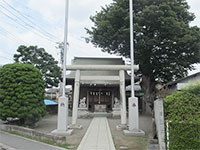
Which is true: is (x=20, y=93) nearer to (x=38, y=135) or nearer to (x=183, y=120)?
(x=38, y=135)

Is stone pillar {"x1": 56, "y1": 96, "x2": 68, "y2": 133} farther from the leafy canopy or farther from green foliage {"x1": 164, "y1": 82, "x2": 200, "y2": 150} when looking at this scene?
the leafy canopy

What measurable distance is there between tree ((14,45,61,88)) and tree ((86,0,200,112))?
18.1 ft

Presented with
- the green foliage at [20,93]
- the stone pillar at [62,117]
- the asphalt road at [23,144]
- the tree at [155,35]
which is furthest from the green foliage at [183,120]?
the tree at [155,35]

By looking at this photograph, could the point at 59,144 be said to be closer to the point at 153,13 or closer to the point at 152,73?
the point at 153,13

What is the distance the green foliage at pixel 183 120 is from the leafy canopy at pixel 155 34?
37.5 ft

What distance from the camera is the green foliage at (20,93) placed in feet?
34.2

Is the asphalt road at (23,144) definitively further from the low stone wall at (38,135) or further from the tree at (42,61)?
the tree at (42,61)

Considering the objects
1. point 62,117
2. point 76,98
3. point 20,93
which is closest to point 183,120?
point 62,117

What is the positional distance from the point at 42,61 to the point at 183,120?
55.9ft

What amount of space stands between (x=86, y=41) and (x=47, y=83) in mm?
6703

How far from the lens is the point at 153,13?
601 inches

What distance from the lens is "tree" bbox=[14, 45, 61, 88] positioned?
18.0m

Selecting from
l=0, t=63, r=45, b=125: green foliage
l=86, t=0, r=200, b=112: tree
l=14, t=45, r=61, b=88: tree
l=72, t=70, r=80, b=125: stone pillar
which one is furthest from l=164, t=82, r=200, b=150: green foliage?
l=14, t=45, r=61, b=88: tree

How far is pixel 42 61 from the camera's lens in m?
19.4
